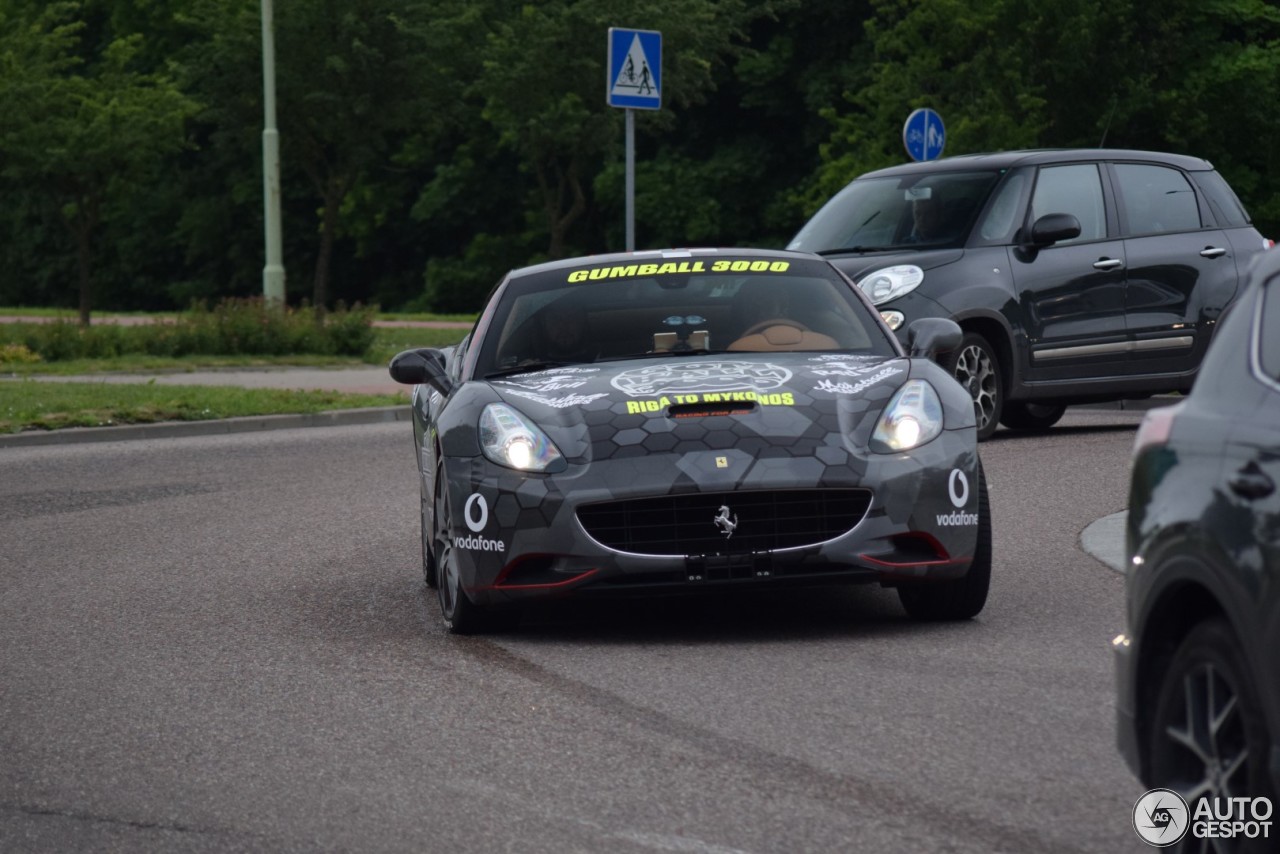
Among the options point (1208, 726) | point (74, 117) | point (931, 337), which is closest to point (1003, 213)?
point (931, 337)

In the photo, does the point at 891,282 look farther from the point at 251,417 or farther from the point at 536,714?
the point at 536,714

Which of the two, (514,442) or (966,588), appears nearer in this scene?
(514,442)

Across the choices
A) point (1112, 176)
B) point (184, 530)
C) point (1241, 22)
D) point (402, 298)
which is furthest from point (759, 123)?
point (184, 530)

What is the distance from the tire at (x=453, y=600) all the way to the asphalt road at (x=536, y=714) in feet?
0.36

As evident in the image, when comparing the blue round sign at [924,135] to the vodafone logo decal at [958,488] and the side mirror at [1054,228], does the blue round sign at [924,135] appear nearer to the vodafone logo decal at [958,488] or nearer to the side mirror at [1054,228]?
the side mirror at [1054,228]

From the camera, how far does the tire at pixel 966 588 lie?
7.96 meters

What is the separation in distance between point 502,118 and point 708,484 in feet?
160

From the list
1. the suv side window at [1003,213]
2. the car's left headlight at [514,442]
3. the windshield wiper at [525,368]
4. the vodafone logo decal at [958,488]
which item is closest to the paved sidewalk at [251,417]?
the suv side window at [1003,213]

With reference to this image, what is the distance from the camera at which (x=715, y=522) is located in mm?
7613

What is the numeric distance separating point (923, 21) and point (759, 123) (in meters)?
31.0

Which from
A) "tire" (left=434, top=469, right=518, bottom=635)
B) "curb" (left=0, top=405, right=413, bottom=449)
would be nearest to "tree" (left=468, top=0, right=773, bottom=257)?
"curb" (left=0, top=405, right=413, bottom=449)

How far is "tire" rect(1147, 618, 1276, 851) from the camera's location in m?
3.88

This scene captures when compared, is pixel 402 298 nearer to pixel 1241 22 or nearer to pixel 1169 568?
pixel 1241 22

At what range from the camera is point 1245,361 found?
424 centimetres
